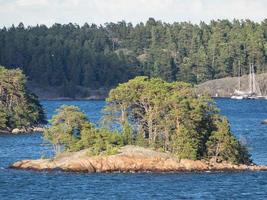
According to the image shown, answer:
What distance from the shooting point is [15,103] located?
154000 mm

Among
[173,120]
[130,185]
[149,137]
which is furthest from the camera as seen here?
[149,137]

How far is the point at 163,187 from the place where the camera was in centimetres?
8550

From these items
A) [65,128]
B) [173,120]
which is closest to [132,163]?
[173,120]

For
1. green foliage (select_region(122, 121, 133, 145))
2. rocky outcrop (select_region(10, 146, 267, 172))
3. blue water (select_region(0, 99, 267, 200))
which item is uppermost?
green foliage (select_region(122, 121, 133, 145))

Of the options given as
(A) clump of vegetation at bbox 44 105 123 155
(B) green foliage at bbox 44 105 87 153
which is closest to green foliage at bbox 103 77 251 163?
(A) clump of vegetation at bbox 44 105 123 155

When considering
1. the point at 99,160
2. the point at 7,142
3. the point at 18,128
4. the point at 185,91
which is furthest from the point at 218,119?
the point at 18,128

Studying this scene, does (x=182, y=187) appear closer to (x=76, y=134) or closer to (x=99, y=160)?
(x=99, y=160)

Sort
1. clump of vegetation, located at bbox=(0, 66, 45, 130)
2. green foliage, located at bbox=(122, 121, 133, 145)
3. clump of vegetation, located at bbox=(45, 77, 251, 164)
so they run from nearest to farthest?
1. clump of vegetation, located at bbox=(45, 77, 251, 164)
2. green foliage, located at bbox=(122, 121, 133, 145)
3. clump of vegetation, located at bbox=(0, 66, 45, 130)

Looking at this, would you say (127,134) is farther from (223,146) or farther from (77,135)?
(223,146)

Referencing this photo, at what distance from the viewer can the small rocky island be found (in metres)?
94.1

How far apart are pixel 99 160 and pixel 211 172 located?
11.1m

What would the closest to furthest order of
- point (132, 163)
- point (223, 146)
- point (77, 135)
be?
1. point (132, 163)
2. point (223, 146)
3. point (77, 135)

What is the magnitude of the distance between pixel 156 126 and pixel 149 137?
4.75 ft

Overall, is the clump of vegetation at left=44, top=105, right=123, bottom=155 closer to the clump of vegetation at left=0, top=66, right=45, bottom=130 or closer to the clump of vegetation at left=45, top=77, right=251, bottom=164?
the clump of vegetation at left=45, top=77, right=251, bottom=164
